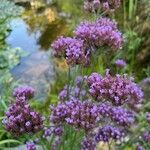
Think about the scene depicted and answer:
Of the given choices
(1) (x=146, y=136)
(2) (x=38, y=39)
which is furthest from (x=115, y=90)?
(2) (x=38, y=39)

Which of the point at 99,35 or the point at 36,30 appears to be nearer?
the point at 99,35

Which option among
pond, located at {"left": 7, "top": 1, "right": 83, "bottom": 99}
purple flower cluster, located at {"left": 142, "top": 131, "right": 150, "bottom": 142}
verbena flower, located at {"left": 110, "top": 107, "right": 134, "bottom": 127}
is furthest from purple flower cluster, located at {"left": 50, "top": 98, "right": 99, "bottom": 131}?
pond, located at {"left": 7, "top": 1, "right": 83, "bottom": 99}

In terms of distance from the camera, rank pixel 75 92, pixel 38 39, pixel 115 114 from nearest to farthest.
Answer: pixel 115 114, pixel 75 92, pixel 38 39

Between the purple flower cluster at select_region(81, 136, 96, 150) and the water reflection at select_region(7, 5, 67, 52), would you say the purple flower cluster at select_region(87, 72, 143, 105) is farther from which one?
the water reflection at select_region(7, 5, 67, 52)

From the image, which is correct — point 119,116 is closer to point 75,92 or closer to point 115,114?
point 115,114

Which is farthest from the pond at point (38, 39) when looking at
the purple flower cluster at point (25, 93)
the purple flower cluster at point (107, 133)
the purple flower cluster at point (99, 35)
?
the purple flower cluster at point (99, 35)

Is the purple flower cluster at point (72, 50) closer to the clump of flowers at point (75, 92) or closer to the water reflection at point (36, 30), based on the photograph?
the clump of flowers at point (75, 92)
